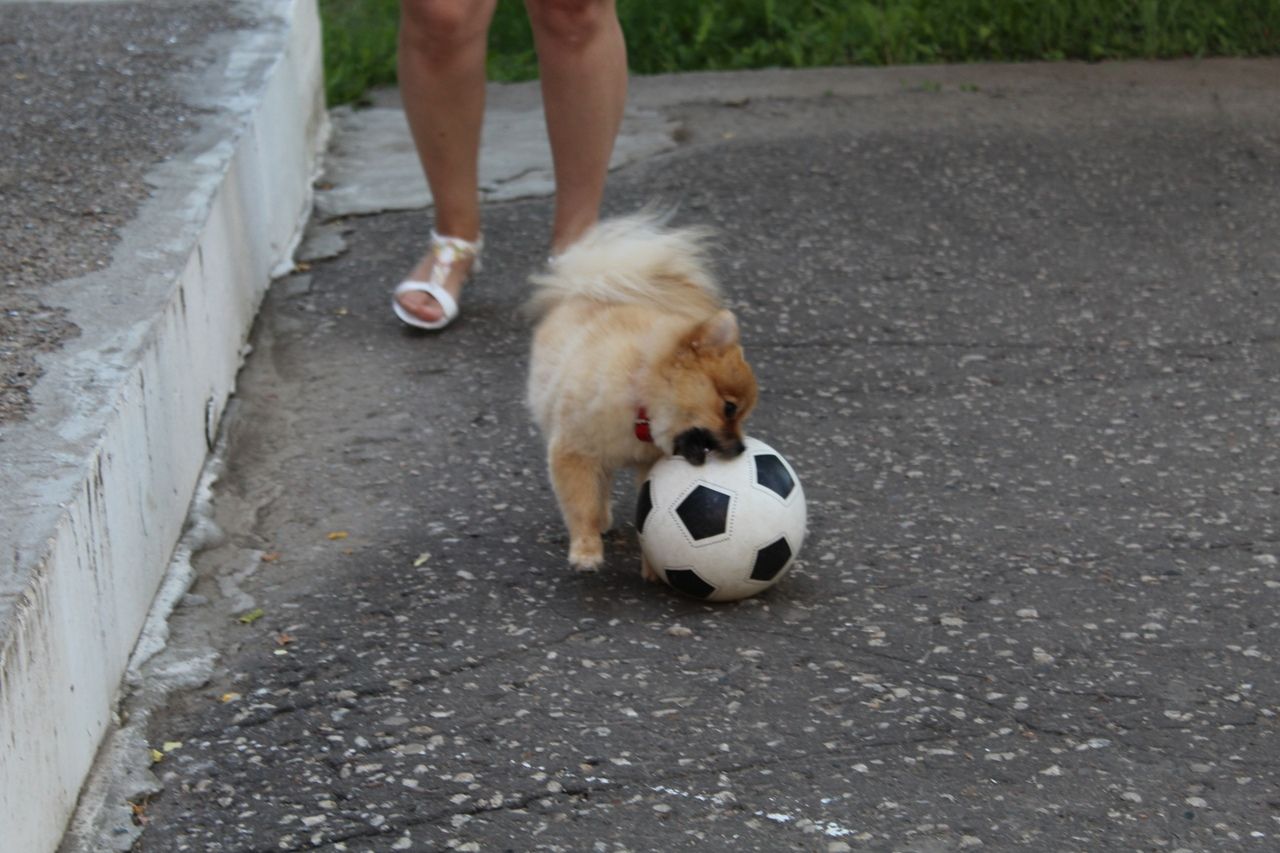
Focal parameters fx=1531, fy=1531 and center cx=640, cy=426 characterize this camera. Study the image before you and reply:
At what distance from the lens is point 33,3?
5.86 m

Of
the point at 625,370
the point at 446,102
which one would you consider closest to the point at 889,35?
the point at 446,102

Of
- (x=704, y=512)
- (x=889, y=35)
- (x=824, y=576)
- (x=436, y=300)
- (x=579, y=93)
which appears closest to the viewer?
(x=704, y=512)

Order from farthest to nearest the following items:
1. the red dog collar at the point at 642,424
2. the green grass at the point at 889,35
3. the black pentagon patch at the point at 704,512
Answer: the green grass at the point at 889,35
the red dog collar at the point at 642,424
the black pentagon patch at the point at 704,512

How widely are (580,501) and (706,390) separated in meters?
0.37

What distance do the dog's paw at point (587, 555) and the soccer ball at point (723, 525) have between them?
0.14m

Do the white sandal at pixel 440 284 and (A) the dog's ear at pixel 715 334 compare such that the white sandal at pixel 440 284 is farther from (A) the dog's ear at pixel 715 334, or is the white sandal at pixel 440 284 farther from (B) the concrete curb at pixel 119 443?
(A) the dog's ear at pixel 715 334

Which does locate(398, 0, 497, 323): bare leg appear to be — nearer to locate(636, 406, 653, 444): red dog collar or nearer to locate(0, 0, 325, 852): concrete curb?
locate(0, 0, 325, 852): concrete curb

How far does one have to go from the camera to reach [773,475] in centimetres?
296

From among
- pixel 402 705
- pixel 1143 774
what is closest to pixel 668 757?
pixel 402 705

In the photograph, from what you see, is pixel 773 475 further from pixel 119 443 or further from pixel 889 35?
pixel 889 35

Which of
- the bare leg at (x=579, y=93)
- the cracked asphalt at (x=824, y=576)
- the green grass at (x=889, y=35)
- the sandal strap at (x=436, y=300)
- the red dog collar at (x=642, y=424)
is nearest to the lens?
the cracked asphalt at (x=824, y=576)

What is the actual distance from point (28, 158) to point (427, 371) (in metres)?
1.24

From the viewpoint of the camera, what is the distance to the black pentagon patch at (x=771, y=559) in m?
2.89

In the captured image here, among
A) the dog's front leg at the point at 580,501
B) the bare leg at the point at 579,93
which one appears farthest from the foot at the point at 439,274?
the dog's front leg at the point at 580,501
